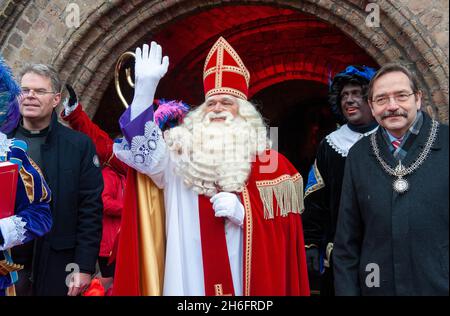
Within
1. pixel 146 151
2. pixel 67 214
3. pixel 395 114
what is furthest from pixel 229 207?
pixel 67 214

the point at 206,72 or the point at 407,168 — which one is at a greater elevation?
the point at 206,72

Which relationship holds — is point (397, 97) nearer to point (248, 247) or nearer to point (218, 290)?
point (248, 247)

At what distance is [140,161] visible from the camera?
10.3 feet

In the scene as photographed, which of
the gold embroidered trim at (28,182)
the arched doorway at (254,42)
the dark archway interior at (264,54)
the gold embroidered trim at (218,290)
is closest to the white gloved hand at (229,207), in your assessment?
the gold embroidered trim at (218,290)

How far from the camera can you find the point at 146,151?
10.2 feet

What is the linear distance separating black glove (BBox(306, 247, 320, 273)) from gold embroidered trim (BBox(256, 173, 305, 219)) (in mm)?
784

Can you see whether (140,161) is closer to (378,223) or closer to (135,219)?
(135,219)

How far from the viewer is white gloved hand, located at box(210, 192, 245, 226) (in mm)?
3064

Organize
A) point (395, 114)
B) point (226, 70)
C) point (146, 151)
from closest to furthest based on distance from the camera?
point (395, 114) → point (146, 151) → point (226, 70)

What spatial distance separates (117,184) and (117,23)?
227 centimetres

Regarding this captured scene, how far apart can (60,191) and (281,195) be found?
4.39 ft

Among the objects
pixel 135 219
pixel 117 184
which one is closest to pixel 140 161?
pixel 135 219

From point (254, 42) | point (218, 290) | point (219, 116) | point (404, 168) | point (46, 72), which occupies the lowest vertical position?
point (218, 290)

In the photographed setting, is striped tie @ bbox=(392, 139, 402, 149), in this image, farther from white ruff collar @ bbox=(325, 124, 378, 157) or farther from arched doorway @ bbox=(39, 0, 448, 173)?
arched doorway @ bbox=(39, 0, 448, 173)
